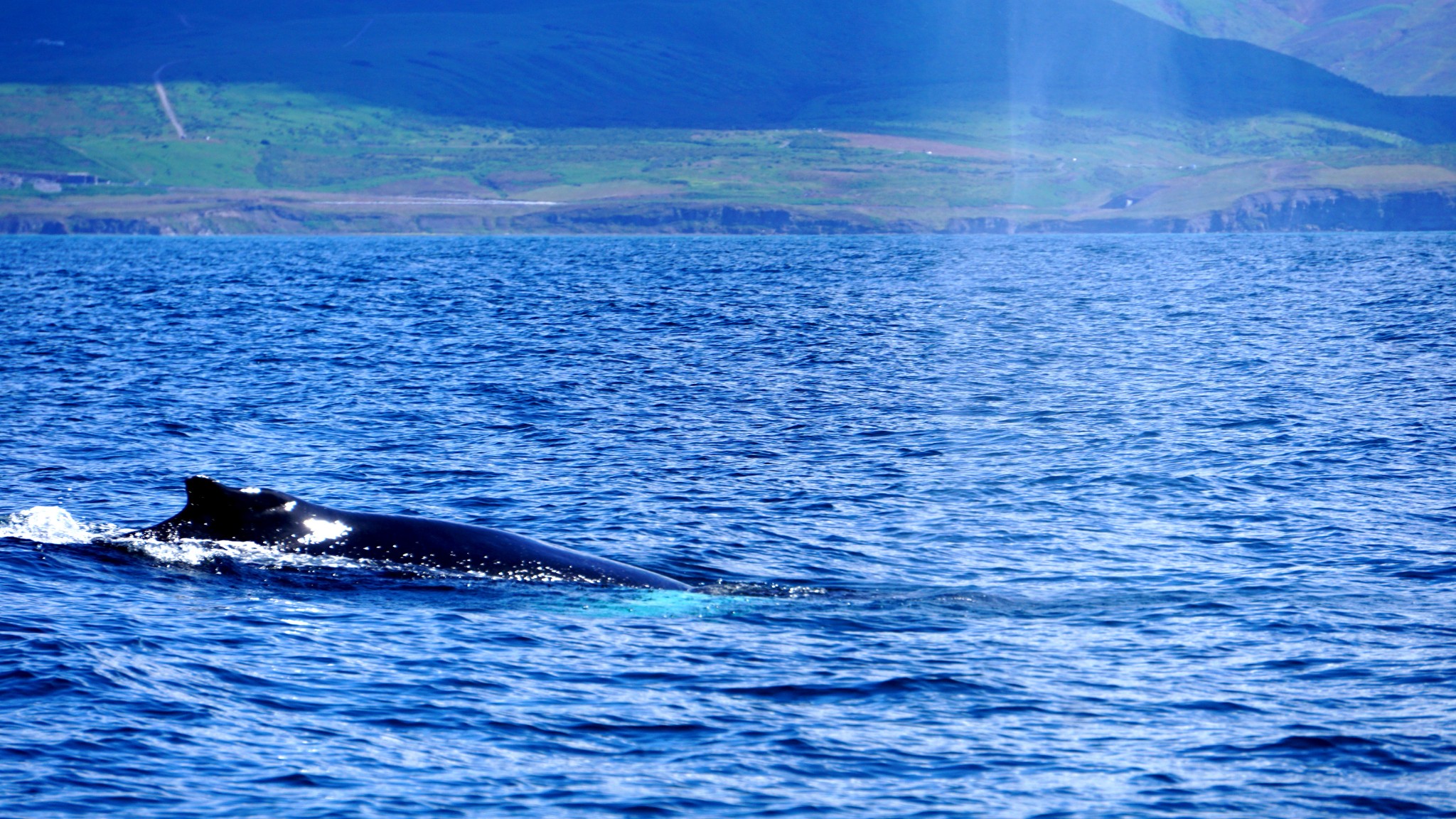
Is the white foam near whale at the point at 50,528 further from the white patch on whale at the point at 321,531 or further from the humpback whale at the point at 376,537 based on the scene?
the white patch on whale at the point at 321,531

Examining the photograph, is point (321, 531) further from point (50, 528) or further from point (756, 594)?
point (756, 594)

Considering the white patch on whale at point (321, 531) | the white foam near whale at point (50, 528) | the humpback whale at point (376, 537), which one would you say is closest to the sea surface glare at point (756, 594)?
the white foam near whale at point (50, 528)

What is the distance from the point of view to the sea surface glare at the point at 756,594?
36.5 feet

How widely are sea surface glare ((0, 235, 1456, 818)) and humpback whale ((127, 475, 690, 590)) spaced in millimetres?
317

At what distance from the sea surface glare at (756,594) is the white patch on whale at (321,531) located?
488mm

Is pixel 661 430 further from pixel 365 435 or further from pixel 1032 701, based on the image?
pixel 1032 701

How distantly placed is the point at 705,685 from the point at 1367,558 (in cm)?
961

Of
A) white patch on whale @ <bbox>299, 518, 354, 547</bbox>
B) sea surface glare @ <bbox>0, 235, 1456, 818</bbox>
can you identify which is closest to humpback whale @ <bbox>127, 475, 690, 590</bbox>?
white patch on whale @ <bbox>299, 518, 354, 547</bbox>

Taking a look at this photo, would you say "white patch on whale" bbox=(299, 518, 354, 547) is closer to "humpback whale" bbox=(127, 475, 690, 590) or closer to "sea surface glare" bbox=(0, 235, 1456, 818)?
"humpback whale" bbox=(127, 475, 690, 590)

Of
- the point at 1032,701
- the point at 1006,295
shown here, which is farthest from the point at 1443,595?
the point at 1006,295

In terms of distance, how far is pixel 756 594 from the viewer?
16.8 m

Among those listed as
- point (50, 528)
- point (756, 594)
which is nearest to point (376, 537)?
point (756, 594)

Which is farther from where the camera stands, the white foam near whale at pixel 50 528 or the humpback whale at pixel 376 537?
the white foam near whale at pixel 50 528

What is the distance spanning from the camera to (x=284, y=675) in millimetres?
13188
